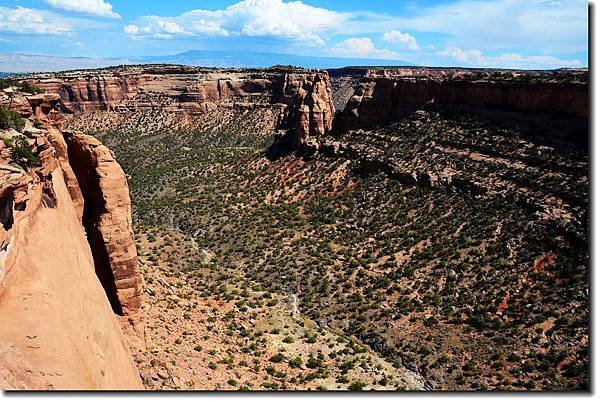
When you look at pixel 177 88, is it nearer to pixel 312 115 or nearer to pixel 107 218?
pixel 312 115

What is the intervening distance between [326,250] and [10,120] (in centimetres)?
3081

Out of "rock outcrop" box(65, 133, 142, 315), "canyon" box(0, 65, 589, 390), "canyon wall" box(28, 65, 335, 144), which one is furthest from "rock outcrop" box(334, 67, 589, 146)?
"canyon wall" box(28, 65, 335, 144)

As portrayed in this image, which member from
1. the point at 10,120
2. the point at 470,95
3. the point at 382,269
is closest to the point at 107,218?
the point at 10,120

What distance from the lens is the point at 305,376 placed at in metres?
25.6

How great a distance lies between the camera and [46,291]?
11812 millimetres

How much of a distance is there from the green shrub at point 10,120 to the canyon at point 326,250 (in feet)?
1.79

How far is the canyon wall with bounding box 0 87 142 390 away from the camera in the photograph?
33.8ft

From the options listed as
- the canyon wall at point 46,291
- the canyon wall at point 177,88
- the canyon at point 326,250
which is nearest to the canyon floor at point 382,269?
the canyon at point 326,250

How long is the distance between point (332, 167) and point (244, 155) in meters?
26.6

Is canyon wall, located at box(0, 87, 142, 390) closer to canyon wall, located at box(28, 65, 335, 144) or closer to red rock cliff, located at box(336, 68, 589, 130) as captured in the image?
red rock cliff, located at box(336, 68, 589, 130)

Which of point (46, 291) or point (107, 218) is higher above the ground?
point (46, 291)

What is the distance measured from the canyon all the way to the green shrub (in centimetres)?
54

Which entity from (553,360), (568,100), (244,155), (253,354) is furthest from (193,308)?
(244,155)

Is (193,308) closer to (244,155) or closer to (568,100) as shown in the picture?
(568,100)
